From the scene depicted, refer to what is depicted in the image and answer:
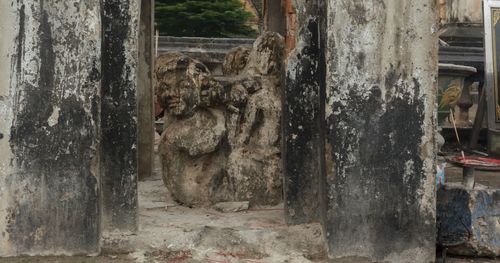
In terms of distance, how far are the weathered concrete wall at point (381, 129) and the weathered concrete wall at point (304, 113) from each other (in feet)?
0.75

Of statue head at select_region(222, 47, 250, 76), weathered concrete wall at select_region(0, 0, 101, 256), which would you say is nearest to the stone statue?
statue head at select_region(222, 47, 250, 76)

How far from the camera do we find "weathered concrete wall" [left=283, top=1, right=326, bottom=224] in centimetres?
400

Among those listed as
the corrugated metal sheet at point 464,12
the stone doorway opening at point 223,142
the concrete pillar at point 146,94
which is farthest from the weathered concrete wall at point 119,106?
the corrugated metal sheet at point 464,12

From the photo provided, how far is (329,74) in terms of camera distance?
3756 mm

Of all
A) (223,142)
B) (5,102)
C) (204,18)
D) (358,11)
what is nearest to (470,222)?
(358,11)

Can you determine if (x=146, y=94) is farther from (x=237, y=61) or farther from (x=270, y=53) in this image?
(x=270, y=53)

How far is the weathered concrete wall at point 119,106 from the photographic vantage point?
12.6ft

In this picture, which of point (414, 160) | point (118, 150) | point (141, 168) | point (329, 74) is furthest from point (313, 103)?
point (141, 168)

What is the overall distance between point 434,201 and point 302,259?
0.78m

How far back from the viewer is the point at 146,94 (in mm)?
6020

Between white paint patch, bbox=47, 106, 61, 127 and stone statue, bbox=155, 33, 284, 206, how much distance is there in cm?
105

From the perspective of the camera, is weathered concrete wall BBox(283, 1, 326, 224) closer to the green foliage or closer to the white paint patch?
the white paint patch

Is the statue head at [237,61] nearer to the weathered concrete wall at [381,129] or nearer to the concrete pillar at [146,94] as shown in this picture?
the concrete pillar at [146,94]

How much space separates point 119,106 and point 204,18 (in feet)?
42.1
